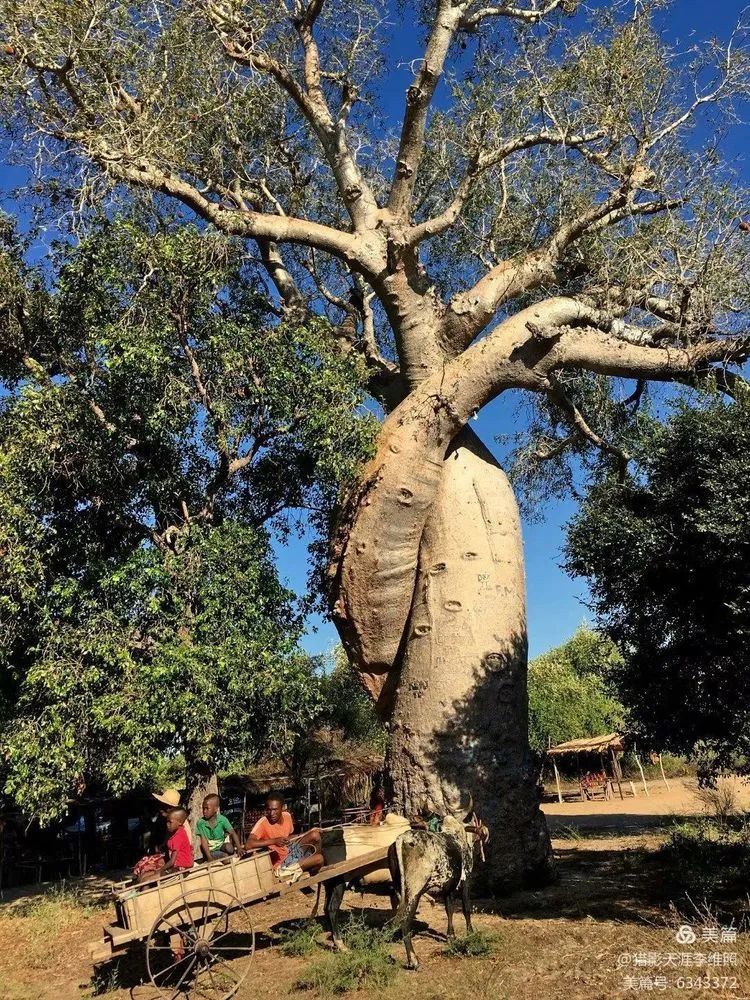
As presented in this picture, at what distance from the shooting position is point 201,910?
5.16 meters

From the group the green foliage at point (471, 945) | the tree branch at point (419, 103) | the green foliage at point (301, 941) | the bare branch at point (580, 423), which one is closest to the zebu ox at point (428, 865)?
the green foliage at point (471, 945)

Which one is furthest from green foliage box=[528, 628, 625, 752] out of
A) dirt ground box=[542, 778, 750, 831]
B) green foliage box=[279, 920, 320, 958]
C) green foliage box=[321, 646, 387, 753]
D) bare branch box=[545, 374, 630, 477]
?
green foliage box=[279, 920, 320, 958]

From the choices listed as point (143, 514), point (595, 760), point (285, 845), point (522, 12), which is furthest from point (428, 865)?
point (595, 760)

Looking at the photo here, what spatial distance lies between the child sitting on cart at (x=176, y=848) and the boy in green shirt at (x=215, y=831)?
7.2 inches

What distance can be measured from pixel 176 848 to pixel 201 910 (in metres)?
0.57

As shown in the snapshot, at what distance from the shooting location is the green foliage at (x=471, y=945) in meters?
5.14

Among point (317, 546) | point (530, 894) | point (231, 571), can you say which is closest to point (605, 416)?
point (317, 546)

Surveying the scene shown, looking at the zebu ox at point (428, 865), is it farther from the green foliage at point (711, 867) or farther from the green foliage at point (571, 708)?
the green foliage at point (571, 708)

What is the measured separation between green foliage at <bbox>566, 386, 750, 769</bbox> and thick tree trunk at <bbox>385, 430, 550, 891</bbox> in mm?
1263

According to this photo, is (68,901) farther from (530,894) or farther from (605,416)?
(605,416)

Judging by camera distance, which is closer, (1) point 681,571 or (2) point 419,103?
(1) point 681,571

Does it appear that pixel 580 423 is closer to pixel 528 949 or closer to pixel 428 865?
pixel 428 865

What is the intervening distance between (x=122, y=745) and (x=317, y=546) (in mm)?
3891

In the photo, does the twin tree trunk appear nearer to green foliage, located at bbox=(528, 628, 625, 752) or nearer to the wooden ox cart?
the wooden ox cart
